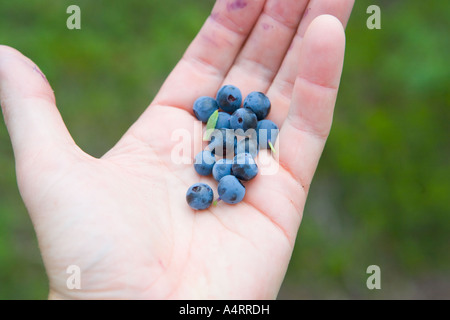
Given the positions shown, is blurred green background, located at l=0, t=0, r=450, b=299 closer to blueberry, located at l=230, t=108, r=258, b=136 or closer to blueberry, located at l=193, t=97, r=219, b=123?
blueberry, located at l=230, t=108, r=258, b=136

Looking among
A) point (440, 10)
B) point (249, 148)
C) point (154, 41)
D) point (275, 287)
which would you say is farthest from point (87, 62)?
point (440, 10)

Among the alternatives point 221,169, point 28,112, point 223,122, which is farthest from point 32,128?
point 223,122

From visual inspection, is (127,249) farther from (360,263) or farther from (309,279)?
(360,263)

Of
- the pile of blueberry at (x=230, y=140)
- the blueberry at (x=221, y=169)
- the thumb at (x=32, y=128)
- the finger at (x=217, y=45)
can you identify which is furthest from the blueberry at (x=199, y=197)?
the finger at (x=217, y=45)

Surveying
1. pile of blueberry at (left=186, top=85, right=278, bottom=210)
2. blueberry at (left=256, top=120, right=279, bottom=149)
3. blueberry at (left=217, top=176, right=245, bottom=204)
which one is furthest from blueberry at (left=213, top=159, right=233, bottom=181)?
blueberry at (left=256, top=120, right=279, bottom=149)

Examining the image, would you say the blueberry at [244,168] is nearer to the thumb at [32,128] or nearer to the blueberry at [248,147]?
the blueberry at [248,147]

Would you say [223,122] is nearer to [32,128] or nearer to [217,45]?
[217,45]

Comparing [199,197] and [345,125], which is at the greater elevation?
[345,125]
